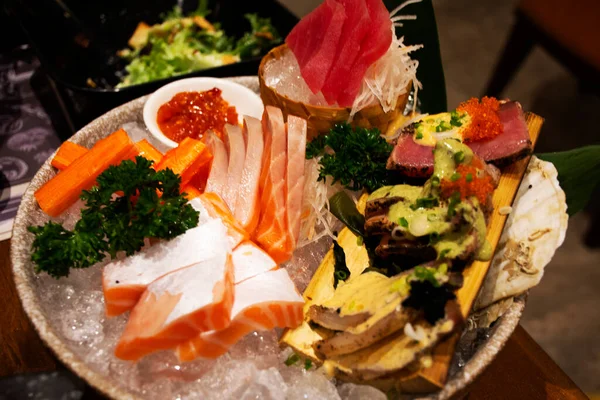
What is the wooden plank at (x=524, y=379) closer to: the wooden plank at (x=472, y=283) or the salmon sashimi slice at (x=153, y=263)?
the wooden plank at (x=472, y=283)

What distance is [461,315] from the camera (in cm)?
141

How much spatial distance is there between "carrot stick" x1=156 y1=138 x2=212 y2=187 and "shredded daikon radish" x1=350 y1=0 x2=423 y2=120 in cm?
65

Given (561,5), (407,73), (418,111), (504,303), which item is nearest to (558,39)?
(561,5)

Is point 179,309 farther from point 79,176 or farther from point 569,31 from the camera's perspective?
point 569,31

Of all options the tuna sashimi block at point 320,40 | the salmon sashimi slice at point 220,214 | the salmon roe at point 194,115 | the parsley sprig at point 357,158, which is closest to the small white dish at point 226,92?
the salmon roe at point 194,115

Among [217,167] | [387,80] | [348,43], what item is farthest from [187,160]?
[387,80]

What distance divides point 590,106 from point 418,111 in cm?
339

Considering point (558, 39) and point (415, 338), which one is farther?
point (558, 39)

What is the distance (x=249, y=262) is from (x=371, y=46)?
108 cm

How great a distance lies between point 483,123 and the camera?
183 centimetres

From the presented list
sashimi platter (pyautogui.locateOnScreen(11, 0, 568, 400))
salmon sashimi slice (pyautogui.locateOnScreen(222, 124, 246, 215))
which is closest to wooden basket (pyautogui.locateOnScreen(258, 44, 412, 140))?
sashimi platter (pyautogui.locateOnScreen(11, 0, 568, 400))

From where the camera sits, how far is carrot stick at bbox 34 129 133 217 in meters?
1.90

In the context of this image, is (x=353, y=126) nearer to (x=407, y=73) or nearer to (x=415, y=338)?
(x=407, y=73)

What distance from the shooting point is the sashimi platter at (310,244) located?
150 cm
